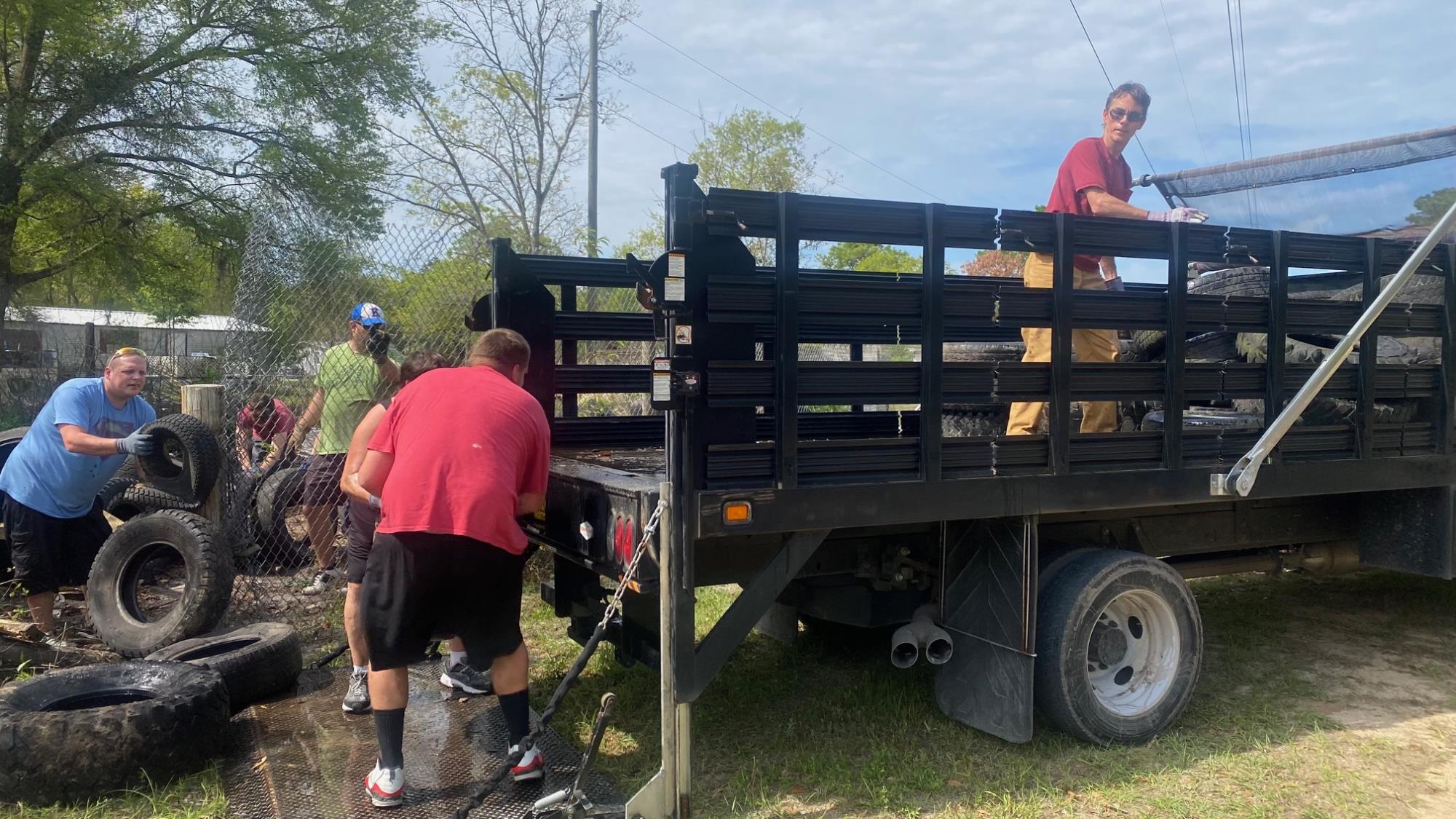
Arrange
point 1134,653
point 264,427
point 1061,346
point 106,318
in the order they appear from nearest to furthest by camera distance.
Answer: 1. point 1061,346
2. point 1134,653
3. point 264,427
4. point 106,318

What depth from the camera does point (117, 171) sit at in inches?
723

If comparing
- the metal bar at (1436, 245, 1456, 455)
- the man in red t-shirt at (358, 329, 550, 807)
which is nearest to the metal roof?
the man in red t-shirt at (358, 329, 550, 807)

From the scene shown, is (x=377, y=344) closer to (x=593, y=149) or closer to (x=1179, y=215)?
(x=1179, y=215)

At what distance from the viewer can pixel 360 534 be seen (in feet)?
14.1

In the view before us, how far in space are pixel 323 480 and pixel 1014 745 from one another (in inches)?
161

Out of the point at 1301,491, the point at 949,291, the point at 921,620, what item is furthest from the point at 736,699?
the point at 1301,491

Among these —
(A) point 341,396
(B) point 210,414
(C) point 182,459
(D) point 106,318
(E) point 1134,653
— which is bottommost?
(E) point 1134,653

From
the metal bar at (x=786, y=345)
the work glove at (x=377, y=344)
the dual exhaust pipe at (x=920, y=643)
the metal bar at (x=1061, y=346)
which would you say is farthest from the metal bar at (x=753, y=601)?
the work glove at (x=377, y=344)

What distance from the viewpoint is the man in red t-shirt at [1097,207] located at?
420 cm

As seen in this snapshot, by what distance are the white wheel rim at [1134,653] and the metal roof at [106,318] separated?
1334cm

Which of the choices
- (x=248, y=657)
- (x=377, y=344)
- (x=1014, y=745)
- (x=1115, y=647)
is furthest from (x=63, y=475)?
(x=1115, y=647)

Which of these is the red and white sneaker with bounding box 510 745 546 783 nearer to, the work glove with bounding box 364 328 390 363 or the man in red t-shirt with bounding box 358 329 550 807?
the man in red t-shirt with bounding box 358 329 550 807

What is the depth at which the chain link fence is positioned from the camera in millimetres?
5727

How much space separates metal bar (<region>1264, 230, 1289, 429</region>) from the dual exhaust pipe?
5.24 feet
